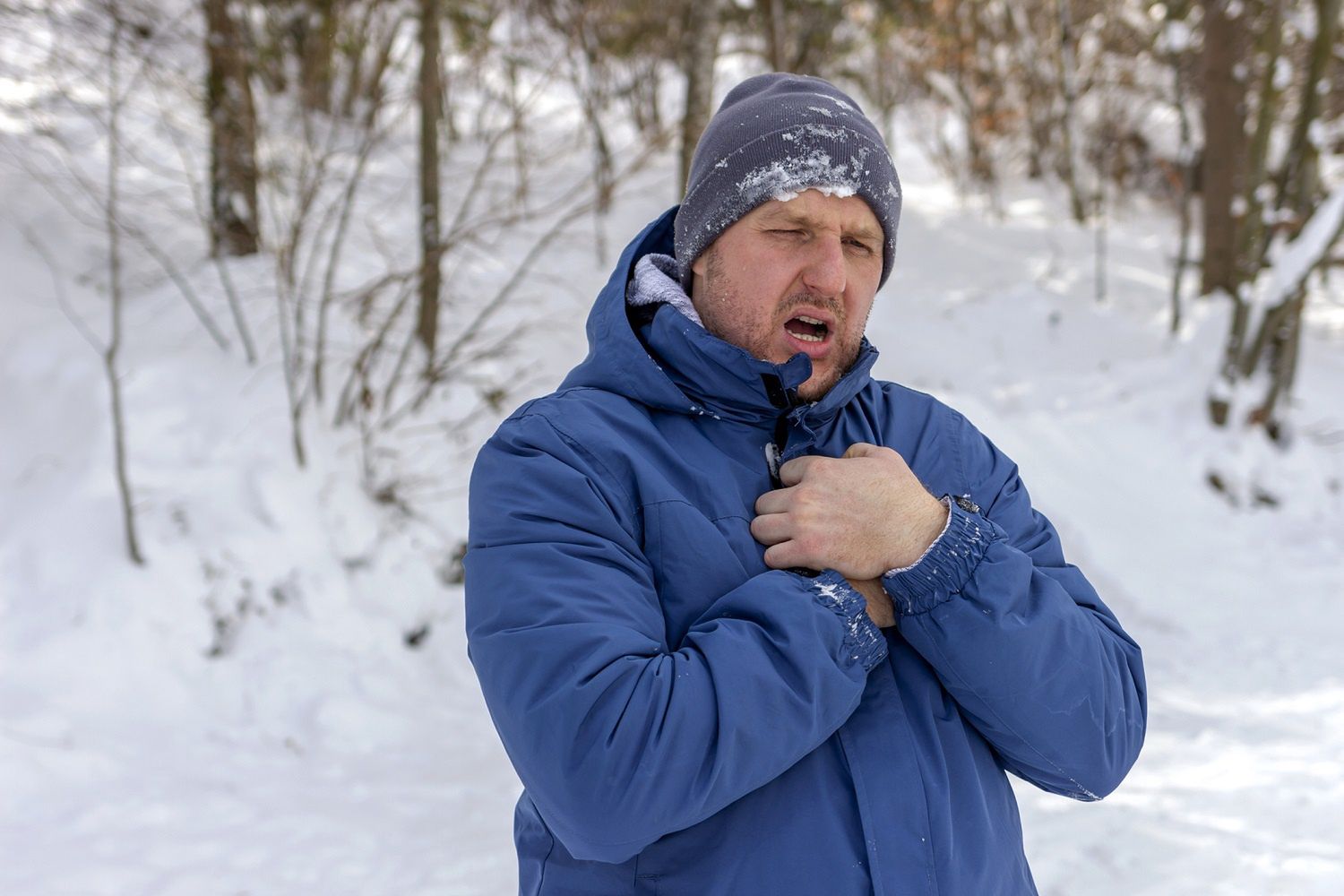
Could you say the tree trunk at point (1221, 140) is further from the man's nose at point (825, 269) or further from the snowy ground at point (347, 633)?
the man's nose at point (825, 269)

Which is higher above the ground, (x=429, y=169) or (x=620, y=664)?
(x=620, y=664)

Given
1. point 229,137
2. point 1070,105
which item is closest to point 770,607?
point 229,137

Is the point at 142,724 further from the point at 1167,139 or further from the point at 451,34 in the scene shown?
the point at 1167,139

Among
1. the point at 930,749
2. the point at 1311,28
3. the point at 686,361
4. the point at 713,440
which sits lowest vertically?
the point at 930,749

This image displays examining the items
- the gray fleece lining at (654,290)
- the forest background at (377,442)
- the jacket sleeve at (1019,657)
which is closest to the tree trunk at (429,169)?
the forest background at (377,442)

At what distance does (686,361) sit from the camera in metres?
1.40

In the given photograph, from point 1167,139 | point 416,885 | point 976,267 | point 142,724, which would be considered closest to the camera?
point 416,885

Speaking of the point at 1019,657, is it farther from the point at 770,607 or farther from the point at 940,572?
the point at 770,607

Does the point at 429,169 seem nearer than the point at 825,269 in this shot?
No

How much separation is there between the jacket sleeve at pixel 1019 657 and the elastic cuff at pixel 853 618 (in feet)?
0.21

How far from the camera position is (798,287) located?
4.86ft

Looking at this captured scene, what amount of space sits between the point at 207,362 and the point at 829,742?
500 centimetres

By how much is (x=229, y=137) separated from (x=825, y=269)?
5028 mm

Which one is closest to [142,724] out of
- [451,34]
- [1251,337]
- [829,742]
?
[829,742]
